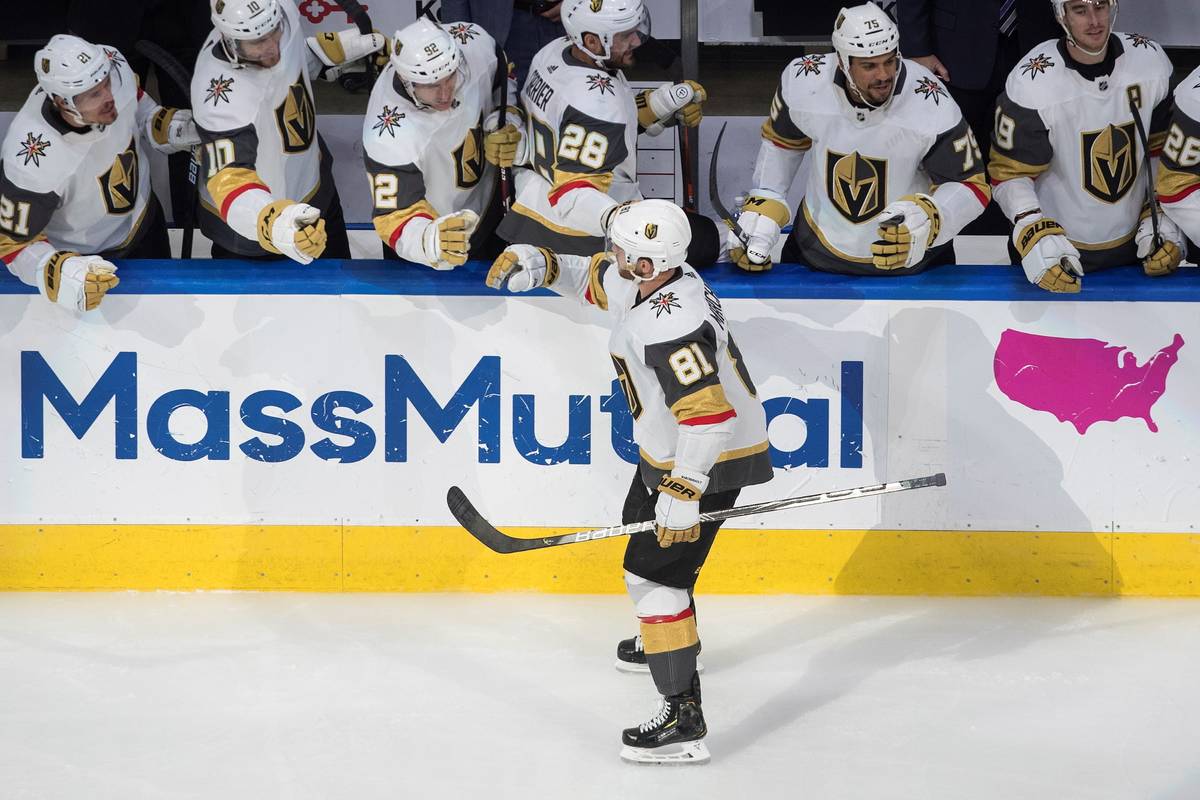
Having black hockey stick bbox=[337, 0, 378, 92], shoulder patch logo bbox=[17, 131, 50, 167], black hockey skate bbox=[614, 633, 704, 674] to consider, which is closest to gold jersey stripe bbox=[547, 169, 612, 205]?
black hockey stick bbox=[337, 0, 378, 92]

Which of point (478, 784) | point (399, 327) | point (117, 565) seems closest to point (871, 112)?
point (399, 327)

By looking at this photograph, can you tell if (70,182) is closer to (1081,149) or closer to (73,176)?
(73,176)

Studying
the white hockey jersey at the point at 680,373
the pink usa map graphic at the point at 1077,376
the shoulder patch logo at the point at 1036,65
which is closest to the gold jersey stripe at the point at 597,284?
the white hockey jersey at the point at 680,373

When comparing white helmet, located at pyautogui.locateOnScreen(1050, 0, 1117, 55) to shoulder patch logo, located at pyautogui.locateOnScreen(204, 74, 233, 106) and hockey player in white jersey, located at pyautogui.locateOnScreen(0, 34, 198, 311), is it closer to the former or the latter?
shoulder patch logo, located at pyautogui.locateOnScreen(204, 74, 233, 106)

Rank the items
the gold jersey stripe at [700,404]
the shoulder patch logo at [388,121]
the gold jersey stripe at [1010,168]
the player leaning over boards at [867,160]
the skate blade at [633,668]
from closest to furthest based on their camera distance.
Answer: the gold jersey stripe at [700,404] → the skate blade at [633,668] → the player leaning over boards at [867,160] → the shoulder patch logo at [388,121] → the gold jersey stripe at [1010,168]

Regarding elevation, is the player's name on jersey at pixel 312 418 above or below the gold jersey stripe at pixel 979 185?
below

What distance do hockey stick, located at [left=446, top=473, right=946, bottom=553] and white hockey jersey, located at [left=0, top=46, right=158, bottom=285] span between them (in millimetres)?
1540

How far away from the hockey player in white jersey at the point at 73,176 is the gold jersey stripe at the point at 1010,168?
8.54 ft

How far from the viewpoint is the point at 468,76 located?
4.57 m

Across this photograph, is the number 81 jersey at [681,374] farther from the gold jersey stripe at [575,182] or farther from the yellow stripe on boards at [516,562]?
the yellow stripe on boards at [516,562]

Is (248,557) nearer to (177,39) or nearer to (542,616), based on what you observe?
(542,616)

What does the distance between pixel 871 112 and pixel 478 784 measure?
7.16 ft

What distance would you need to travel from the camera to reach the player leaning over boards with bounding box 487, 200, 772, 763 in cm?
342

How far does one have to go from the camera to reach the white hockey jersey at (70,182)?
449 cm
